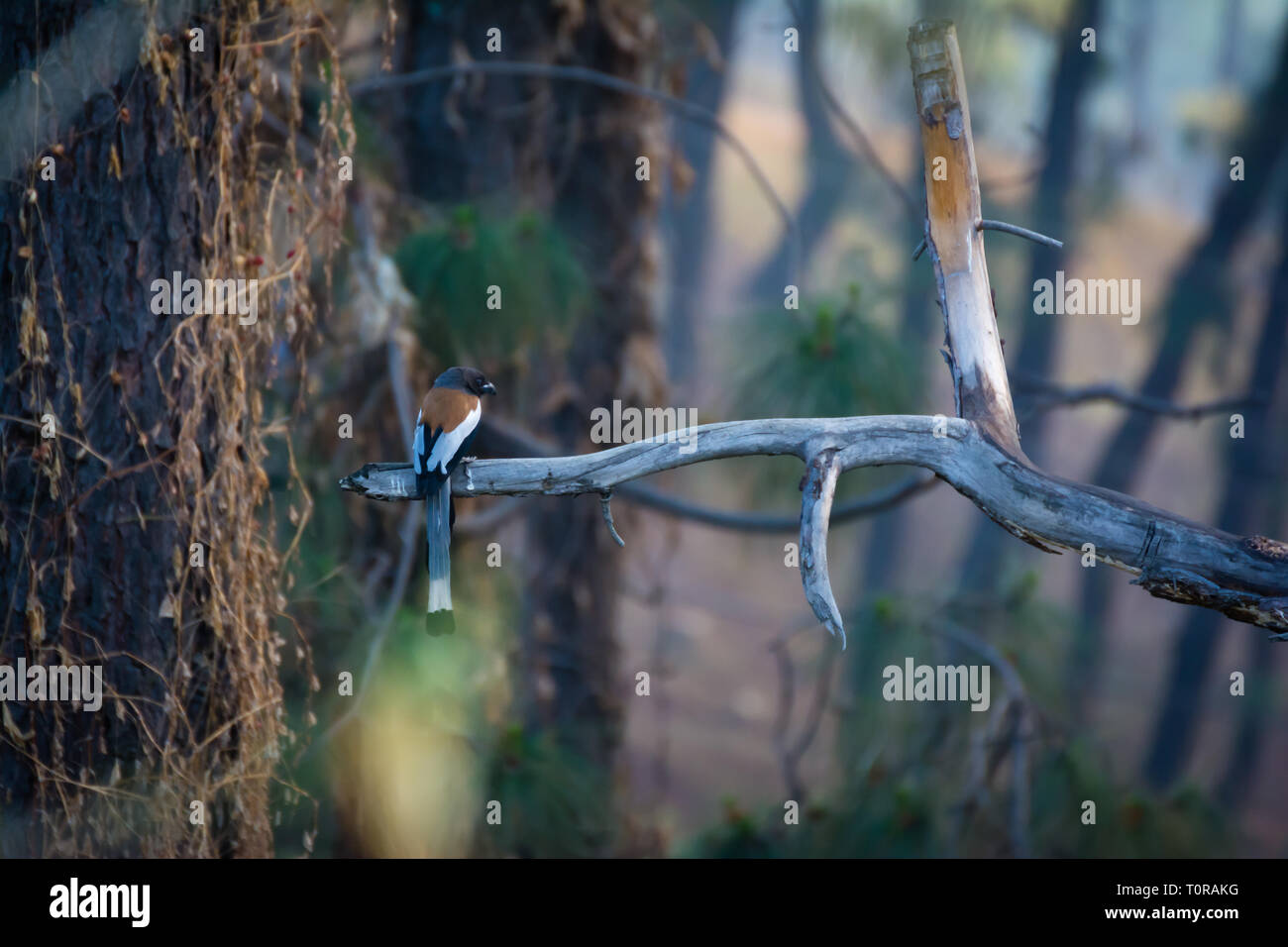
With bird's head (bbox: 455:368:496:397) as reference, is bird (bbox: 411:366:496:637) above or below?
below

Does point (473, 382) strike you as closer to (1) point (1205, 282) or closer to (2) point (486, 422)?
(2) point (486, 422)

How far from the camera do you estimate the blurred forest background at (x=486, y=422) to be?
262cm

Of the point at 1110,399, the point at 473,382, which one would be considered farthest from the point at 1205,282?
the point at 473,382

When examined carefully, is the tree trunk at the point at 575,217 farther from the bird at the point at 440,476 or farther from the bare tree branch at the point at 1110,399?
the bird at the point at 440,476

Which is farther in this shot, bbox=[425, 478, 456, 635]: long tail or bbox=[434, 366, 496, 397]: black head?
bbox=[434, 366, 496, 397]: black head

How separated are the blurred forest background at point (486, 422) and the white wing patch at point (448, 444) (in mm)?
418

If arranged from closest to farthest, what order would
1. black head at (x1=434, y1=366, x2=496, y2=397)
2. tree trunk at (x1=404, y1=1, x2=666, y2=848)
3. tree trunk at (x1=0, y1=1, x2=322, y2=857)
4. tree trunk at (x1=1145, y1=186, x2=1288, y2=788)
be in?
tree trunk at (x1=0, y1=1, x2=322, y2=857)
black head at (x1=434, y1=366, x2=496, y2=397)
tree trunk at (x1=404, y1=1, x2=666, y2=848)
tree trunk at (x1=1145, y1=186, x2=1288, y2=788)

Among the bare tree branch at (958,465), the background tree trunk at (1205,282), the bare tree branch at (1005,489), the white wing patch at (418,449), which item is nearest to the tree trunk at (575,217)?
the white wing patch at (418,449)

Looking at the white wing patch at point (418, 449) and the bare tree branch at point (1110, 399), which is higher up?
the bare tree branch at point (1110, 399)

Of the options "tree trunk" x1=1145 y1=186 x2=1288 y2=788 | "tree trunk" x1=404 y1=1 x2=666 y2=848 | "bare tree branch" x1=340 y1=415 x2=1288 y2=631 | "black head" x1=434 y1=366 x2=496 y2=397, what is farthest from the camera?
"tree trunk" x1=1145 y1=186 x2=1288 y2=788

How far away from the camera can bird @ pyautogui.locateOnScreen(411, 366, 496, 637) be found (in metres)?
2.65

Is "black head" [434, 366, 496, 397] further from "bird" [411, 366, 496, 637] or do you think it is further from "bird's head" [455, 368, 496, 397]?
"bird" [411, 366, 496, 637]

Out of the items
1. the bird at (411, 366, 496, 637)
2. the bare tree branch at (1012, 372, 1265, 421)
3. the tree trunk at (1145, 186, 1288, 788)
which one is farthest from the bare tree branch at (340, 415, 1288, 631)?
the tree trunk at (1145, 186, 1288, 788)

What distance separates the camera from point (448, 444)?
273 cm
